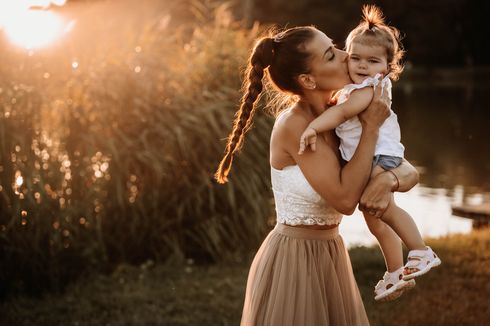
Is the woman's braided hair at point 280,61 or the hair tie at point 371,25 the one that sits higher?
the hair tie at point 371,25

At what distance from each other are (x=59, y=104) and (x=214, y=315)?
205 centimetres

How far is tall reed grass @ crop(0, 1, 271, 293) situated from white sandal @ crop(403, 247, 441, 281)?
3.27 meters

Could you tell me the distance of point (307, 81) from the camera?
9.70ft

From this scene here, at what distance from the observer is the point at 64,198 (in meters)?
5.93

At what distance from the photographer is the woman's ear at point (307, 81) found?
295 centimetres

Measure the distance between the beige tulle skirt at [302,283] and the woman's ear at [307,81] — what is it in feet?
1.75

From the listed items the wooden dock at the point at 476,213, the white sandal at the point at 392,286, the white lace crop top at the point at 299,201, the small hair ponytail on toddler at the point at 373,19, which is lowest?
the wooden dock at the point at 476,213

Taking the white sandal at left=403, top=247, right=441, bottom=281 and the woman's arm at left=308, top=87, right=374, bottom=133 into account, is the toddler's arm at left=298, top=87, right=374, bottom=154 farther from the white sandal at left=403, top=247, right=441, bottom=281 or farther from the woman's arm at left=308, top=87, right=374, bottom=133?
the white sandal at left=403, top=247, right=441, bottom=281

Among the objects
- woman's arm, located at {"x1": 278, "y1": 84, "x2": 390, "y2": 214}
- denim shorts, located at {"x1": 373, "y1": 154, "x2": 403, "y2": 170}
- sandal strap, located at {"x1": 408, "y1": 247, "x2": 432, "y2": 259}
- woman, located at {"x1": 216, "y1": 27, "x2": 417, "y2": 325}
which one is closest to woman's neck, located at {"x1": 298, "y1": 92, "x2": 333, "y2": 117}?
woman, located at {"x1": 216, "y1": 27, "x2": 417, "y2": 325}

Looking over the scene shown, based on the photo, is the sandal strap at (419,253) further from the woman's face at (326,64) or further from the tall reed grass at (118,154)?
the tall reed grass at (118,154)

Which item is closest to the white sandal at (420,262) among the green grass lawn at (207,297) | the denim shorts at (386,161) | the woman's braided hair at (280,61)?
the denim shorts at (386,161)

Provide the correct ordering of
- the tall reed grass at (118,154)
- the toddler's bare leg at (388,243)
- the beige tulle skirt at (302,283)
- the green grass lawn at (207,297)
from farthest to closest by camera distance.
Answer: the tall reed grass at (118,154) → the green grass lawn at (207,297) → the toddler's bare leg at (388,243) → the beige tulle skirt at (302,283)

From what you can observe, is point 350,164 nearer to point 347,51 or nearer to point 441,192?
point 347,51

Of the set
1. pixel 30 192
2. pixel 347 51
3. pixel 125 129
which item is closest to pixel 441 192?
pixel 125 129
